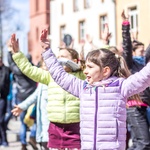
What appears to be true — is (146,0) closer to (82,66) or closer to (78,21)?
(78,21)

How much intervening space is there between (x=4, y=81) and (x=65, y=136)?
5266mm

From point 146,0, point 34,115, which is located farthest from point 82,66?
point 146,0

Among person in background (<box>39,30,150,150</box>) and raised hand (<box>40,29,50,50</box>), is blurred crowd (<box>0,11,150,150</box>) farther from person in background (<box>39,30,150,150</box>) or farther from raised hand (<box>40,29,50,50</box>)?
person in background (<box>39,30,150,150</box>)

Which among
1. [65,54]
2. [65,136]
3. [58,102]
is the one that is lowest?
[65,136]

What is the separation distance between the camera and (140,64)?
23.6 feet

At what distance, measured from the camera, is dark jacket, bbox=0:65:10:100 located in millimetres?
10875

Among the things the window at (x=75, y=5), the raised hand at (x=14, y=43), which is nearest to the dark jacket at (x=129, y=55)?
the raised hand at (x=14, y=43)

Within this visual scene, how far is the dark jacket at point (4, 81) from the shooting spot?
35.7ft

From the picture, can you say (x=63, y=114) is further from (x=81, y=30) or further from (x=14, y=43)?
(x=81, y=30)

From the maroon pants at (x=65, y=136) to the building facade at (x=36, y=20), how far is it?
5071 cm

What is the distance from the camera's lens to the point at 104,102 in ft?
14.7

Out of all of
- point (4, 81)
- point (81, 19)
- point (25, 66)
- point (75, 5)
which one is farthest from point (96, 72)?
point (75, 5)

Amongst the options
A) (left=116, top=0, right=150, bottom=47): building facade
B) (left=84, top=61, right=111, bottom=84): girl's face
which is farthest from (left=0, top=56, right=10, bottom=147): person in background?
(left=116, top=0, right=150, bottom=47): building facade

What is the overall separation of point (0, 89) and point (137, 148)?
15.3ft
